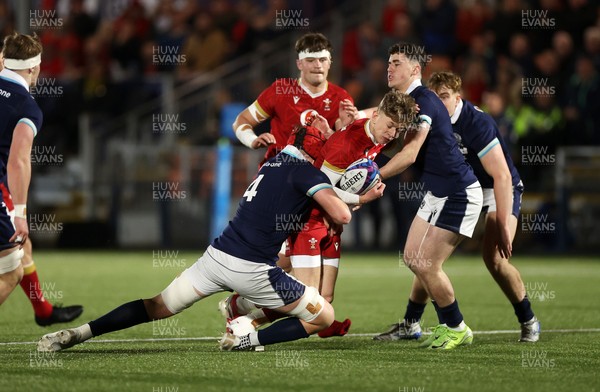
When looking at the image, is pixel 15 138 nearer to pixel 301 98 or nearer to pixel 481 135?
pixel 301 98

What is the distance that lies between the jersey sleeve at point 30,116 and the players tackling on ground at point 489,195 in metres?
3.03

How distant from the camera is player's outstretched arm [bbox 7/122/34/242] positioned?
6.87 metres

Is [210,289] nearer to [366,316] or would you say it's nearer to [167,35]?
[366,316]

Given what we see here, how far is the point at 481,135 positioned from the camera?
815cm

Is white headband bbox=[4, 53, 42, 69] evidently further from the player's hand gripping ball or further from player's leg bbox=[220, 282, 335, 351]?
player's leg bbox=[220, 282, 335, 351]

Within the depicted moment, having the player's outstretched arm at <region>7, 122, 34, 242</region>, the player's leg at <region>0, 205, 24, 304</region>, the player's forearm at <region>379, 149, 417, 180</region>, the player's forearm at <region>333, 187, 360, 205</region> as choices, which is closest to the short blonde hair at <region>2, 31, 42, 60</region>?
the player's outstretched arm at <region>7, 122, 34, 242</region>

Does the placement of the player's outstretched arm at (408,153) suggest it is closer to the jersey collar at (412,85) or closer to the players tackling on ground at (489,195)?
the jersey collar at (412,85)

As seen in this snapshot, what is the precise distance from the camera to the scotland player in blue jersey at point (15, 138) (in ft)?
22.6

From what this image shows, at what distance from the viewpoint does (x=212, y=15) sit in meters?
22.0

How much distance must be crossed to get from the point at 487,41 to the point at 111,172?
7037mm

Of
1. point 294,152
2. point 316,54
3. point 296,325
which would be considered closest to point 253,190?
point 294,152

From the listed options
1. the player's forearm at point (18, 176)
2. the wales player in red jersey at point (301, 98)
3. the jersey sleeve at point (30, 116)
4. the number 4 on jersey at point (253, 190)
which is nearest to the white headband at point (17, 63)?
the jersey sleeve at point (30, 116)

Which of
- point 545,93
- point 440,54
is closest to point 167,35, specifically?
point 440,54

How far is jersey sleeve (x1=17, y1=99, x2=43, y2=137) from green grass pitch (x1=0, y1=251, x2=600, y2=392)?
1520 millimetres
